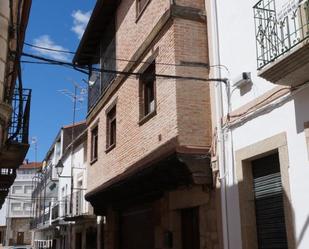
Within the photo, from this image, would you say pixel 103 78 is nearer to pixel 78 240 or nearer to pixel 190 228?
pixel 190 228

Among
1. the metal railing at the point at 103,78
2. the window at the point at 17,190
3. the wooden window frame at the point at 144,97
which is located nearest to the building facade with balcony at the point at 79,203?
the metal railing at the point at 103,78

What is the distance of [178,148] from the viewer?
375 inches

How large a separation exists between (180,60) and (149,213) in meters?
4.40

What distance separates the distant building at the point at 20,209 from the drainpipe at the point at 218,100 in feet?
218

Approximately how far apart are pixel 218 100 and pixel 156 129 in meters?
2.04

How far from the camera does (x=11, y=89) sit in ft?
40.6

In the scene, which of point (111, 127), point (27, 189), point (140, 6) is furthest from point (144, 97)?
point (27, 189)

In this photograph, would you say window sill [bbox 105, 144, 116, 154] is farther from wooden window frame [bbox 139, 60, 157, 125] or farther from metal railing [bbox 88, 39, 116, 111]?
wooden window frame [bbox 139, 60, 157, 125]

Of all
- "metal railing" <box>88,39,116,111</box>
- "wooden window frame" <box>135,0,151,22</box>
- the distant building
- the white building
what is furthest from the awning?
the distant building

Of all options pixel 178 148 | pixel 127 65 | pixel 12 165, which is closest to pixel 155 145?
pixel 178 148

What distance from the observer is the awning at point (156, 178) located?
31.1 feet

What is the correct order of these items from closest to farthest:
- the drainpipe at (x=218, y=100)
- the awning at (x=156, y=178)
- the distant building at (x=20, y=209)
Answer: the drainpipe at (x=218, y=100)
the awning at (x=156, y=178)
the distant building at (x=20, y=209)

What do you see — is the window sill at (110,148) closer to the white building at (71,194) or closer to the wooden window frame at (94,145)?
the wooden window frame at (94,145)

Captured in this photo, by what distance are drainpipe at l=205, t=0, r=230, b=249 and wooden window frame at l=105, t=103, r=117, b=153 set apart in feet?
18.2
